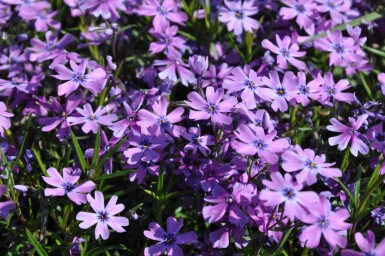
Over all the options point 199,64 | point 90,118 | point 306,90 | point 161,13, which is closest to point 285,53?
point 306,90

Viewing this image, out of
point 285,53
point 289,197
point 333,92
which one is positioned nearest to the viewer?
point 289,197

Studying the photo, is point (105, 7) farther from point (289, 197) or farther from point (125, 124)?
point (289, 197)

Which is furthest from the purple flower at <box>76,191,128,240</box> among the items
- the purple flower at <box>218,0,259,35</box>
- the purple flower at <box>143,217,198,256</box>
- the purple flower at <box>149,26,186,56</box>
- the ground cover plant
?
the purple flower at <box>218,0,259,35</box>

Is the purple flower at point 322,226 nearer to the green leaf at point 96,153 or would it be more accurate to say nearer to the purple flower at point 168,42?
the green leaf at point 96,153

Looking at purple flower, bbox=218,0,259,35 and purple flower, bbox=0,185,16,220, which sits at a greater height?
purple flower, bbox=218,0,259,35

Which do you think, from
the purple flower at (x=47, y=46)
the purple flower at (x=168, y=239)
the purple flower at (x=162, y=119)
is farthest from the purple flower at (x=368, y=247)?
the purple flower at (x=47, y=46)

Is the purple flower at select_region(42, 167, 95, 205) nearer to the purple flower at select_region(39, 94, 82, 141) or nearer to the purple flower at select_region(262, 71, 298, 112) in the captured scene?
the purple flower at select_region(39, 94, 82, 141)

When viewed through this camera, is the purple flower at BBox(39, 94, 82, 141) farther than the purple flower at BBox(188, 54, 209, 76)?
Yes

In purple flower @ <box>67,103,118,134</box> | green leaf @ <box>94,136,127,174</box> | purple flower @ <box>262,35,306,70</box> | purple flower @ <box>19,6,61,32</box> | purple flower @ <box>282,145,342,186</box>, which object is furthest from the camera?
purple flower @ <box>19,6,61,32</box>
